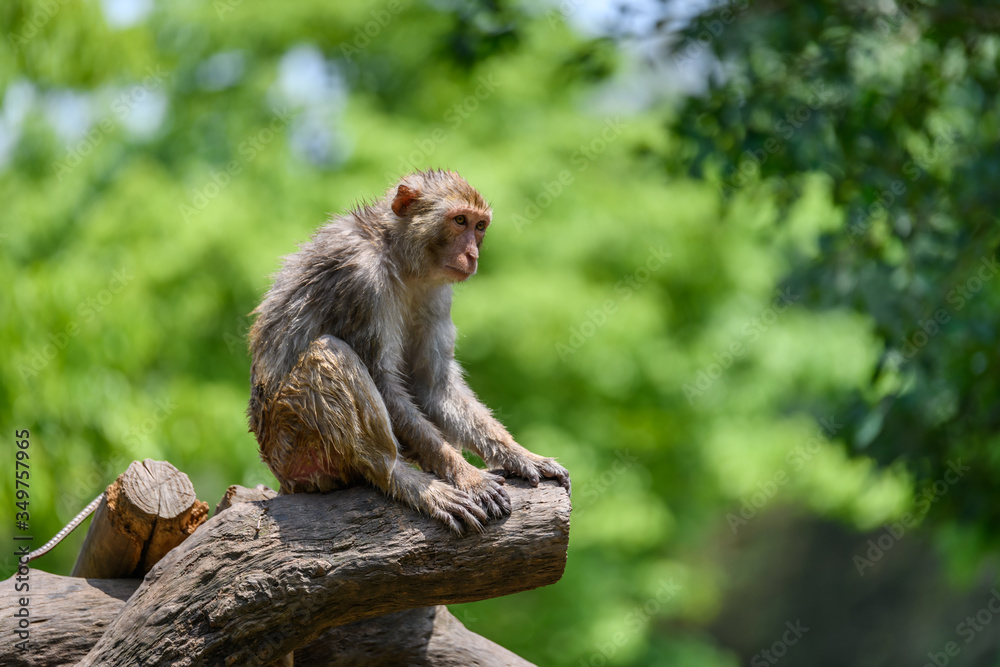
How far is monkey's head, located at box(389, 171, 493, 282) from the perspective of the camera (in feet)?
17.4

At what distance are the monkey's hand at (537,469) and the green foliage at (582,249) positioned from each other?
362 centimetres

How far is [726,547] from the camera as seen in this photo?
29.5 meters

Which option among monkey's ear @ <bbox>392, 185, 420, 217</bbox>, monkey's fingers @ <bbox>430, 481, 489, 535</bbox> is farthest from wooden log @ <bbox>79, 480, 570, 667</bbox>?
monkey's ear @ <bbox>392, 185, 420, 217</bbox>

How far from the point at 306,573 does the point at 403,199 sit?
2.20 meters

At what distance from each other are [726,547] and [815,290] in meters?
22.9

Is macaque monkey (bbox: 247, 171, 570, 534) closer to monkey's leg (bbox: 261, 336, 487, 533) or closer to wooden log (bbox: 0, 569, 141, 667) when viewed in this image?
monkey's leg (bbox: 261, 336, 487, 533)

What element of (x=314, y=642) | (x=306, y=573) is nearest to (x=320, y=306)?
(x=306, y=573)

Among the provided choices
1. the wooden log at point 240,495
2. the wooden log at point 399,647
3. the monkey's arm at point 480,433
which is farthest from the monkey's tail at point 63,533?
the monkey's arm at point 480,433

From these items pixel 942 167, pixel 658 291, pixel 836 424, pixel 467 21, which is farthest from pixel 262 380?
pixel 658 291

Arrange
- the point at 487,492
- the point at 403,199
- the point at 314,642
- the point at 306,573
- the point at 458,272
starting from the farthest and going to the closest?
the point at 314,642 < the point at 403,199 < the point at 458,272 < the point at 487,492 < the point at 306,573

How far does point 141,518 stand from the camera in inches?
211

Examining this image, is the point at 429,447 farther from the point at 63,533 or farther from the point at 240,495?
the point at 63,533

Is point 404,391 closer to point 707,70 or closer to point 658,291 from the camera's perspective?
point 707,70

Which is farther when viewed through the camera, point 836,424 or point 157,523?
point 836,424
